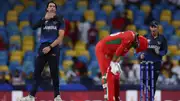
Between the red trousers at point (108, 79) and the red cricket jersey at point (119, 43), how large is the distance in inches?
3.7

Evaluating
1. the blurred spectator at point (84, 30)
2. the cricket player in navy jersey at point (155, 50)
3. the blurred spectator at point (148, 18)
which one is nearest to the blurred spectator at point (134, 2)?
the blurred spectator at point (148, 18)

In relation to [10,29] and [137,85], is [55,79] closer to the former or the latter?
[137,85]

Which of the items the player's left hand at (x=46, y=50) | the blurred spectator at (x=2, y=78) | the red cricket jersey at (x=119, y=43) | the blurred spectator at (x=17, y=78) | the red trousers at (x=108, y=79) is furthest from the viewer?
the blurred spectator at (x=17, y=78)

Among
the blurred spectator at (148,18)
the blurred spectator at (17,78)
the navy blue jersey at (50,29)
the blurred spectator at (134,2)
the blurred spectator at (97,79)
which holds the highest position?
the blurred spectator at (134,2)

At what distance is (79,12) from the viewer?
16656 mm

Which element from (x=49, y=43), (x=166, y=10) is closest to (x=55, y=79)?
(x=49, y=43)

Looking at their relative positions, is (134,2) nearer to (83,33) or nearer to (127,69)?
(83,33)

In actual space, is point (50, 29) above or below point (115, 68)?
above

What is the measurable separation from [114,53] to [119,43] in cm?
19

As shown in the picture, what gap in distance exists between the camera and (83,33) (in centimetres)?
1598

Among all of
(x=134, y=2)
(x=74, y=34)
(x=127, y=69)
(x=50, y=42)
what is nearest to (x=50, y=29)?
(x=50, y=42)

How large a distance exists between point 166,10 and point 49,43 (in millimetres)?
8278

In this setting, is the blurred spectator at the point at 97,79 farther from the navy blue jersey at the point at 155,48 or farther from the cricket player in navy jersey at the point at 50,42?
the cricket player in navy jersey at the point at 50,42

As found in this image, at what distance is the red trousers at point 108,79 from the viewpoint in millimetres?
9086
